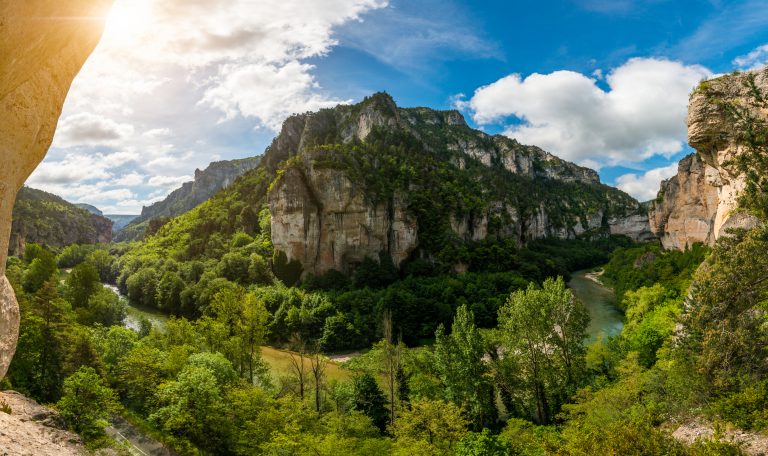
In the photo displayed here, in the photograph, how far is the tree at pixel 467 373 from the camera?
2711 cm

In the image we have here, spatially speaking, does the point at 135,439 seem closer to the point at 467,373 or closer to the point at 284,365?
the point at 467,373

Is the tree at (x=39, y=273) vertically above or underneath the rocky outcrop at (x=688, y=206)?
underneath

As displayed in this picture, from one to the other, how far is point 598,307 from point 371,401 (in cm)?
5015

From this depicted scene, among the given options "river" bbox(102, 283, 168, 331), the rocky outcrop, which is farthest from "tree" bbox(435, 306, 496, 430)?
the rocky outcrop

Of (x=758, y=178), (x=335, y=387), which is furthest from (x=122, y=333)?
(x=758, y=178)

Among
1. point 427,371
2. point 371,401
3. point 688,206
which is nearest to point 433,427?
point 371,401

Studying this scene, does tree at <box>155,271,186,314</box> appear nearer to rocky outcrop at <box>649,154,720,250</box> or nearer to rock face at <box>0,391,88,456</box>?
rock face at <box>0,391,88,456</box>

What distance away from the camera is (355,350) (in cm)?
4869

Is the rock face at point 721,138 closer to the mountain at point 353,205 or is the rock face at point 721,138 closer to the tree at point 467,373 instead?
the tree at point 467,373

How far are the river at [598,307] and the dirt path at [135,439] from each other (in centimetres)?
3402

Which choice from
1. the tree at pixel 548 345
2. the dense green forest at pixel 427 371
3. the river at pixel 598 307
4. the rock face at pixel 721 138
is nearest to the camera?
the dense green forest at pixel 427 371

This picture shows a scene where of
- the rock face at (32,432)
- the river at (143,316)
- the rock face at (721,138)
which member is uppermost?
the rock face at (721,138)

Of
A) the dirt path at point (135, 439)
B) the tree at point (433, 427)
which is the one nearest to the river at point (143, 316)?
the dirt path at point (135, 439)

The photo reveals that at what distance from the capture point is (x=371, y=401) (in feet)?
90.7
